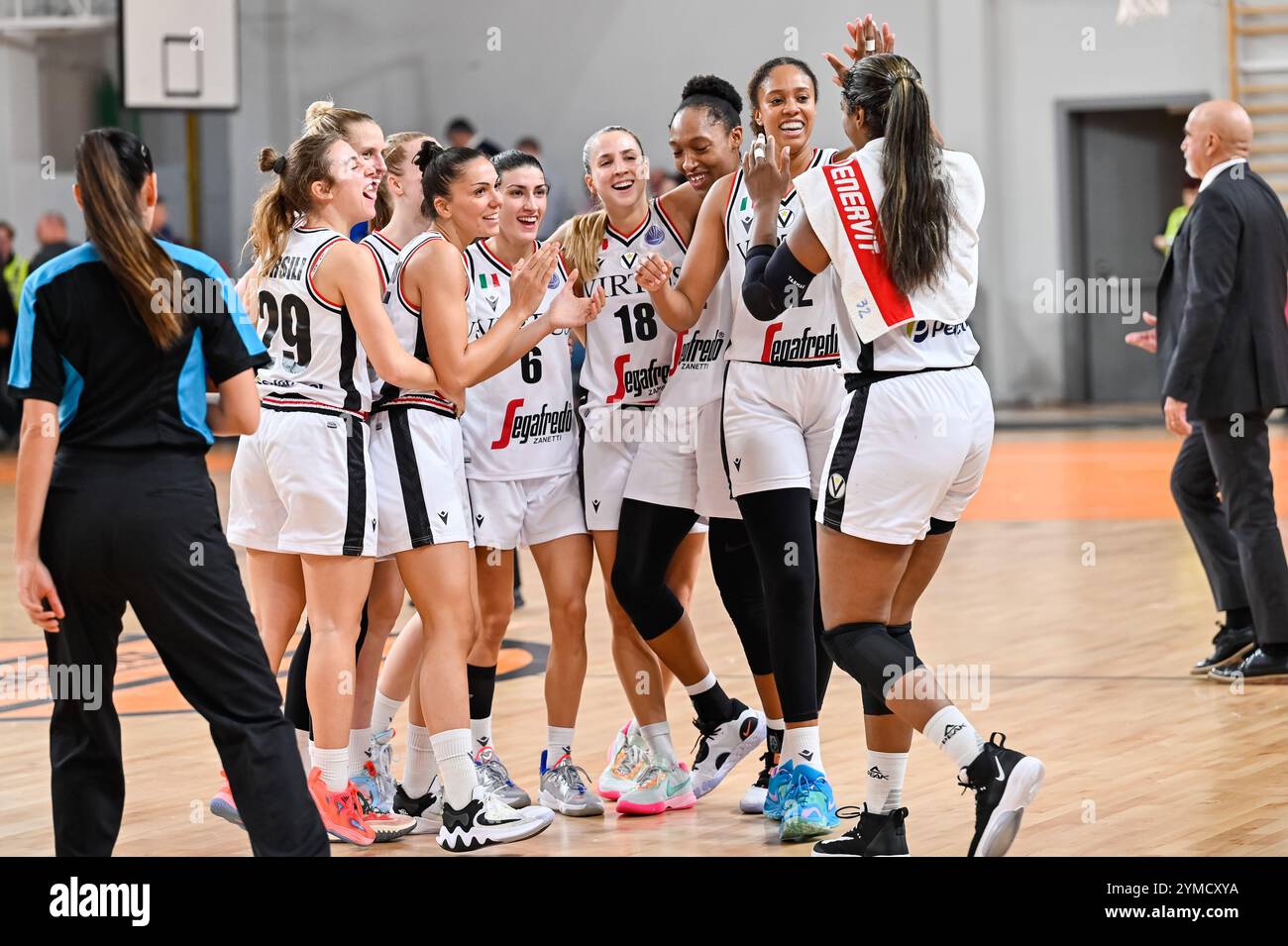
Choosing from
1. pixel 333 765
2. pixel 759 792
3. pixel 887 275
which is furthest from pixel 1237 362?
pixel 333 765

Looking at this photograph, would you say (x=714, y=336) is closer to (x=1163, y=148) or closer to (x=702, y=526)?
(x=702, y=526)

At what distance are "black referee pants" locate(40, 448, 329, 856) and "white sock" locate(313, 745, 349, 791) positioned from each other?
2.70ft

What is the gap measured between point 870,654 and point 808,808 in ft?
2.19

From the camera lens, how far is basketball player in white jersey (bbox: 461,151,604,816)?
485 centimetres

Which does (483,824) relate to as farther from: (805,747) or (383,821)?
(805,747)

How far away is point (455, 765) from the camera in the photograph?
171 inches


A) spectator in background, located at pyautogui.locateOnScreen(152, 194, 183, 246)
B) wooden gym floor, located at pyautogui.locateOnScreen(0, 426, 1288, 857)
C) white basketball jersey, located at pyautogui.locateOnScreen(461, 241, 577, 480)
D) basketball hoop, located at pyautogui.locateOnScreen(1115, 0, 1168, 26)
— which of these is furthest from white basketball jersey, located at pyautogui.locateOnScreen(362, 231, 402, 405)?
basketball hoop, located at pyautogui.locateOnScreen(1115, 0, 1168, 26)

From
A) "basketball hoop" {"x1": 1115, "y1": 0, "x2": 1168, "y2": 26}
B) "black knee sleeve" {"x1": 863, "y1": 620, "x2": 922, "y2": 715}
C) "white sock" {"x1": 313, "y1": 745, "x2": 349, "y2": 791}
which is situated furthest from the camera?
"basketball hoop" {"x1": 1115, "y1": 0, "x2": 1168, "y2": 26}

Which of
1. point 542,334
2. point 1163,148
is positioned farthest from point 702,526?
point 1163,148

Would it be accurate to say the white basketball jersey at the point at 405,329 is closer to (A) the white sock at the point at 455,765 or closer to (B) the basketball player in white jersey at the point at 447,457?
(B) the basketball player in white jersey at the point at 447,457

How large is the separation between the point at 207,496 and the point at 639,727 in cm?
179

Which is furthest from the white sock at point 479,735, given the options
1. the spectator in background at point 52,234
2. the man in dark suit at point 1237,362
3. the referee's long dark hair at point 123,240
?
the spectator in background at point 52,234

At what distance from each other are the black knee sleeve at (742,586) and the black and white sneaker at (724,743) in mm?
155

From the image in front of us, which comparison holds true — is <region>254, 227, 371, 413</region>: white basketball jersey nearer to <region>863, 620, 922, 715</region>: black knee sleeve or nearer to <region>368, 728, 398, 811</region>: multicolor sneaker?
<region>368, 728, 398, 811</region>: multicolor sneaker
